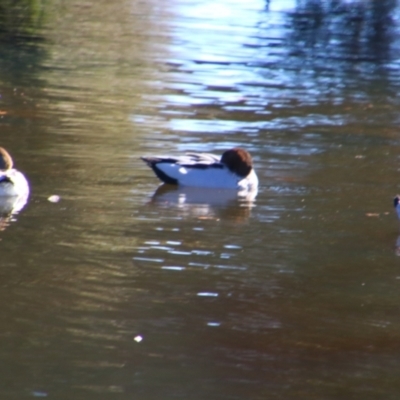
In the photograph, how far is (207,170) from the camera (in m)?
12.7

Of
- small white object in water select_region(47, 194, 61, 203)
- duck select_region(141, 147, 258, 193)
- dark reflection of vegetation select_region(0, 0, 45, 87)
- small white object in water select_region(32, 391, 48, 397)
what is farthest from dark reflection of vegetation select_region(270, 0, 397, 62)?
small white object in water select_region(32, 391, 48, 397)

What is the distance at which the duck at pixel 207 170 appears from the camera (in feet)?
41.1

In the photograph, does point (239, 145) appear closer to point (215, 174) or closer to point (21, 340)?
point (215, 174)

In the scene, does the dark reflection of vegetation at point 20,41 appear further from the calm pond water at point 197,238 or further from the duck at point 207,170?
the duck at point 207,170

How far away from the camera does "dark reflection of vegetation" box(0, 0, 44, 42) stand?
25500mm

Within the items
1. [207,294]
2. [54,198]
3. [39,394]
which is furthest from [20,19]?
[39,394]

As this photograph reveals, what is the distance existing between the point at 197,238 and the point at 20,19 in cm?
1904

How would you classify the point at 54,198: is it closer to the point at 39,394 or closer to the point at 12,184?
the point at 12,184

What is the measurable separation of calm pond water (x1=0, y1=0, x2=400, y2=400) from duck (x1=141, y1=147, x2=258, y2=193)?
6.9 inches

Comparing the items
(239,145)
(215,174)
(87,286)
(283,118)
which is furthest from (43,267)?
(283,118)

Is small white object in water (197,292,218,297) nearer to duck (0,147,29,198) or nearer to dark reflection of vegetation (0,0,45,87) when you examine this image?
duck (0,147,29,198)

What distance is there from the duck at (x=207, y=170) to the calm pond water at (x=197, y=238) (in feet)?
0.57

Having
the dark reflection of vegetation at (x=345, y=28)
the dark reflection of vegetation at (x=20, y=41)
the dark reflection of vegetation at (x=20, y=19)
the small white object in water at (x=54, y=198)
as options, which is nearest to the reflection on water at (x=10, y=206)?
the small white object in water at (x=54, y=198)

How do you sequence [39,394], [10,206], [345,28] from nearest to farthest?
[39,394], [10,206], [345,28]
